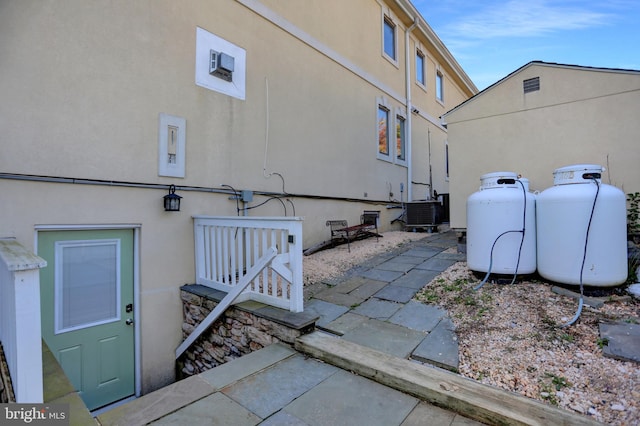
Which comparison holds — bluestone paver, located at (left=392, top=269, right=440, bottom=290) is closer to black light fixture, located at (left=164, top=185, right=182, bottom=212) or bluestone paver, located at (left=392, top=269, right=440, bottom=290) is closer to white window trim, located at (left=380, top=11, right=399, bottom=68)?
black light fixture, located at (left=164, top=185, right=182, bottom=212)

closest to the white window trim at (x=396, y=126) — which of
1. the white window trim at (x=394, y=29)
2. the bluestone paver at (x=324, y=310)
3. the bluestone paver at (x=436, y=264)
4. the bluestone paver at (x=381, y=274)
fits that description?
the white window trim at (x=394, y=29)

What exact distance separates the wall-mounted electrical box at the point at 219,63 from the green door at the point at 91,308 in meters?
2.64

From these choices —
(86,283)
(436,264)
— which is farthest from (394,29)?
(86,283)

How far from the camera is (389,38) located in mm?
9430

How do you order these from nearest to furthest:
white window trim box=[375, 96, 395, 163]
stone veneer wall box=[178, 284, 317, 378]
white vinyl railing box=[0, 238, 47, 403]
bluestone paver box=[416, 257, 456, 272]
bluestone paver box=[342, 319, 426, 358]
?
1. white vinyl railing box=[0, 238, 47, 403]
2. bluestone paver box=[342, 319, 426, 358]
3. stone veneer wall box=[178, 284, 317, 378]
4. bluestone paver box=[416, 257, 456, 272]
5. white window trim box=[375, 96, 395, 163]

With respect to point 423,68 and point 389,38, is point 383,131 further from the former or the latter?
point 423,68

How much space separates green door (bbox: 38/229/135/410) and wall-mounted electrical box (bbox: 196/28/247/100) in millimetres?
2502

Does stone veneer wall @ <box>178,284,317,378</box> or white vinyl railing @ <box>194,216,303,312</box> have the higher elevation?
white vinyl railing @ <box>194,216,303,312</box>

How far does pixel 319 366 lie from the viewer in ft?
8.46

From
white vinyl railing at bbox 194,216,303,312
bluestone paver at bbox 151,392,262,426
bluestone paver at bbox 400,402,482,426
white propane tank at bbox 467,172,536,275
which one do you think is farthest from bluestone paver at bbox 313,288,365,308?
bluestone paver at bbox 151,392,262,426

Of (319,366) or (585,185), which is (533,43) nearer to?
(585,185)

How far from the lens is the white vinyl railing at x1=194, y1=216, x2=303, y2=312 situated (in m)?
3.15

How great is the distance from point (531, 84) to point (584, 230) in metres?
3.09

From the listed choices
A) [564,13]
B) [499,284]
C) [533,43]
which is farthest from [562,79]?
[499,284]
